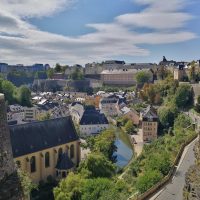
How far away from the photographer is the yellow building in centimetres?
3331

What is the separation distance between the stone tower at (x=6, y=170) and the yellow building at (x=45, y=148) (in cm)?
2439

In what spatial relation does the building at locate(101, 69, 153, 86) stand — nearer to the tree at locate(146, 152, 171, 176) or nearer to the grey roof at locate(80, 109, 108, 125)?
the grey roof at locate(80, 109, 108, 125)

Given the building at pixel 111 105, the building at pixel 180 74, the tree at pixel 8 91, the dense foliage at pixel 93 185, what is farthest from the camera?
the building at pixel 111 105

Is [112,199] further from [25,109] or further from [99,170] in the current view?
[25,109]

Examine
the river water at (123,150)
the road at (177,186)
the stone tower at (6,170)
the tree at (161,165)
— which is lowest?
the river water at (123,150)

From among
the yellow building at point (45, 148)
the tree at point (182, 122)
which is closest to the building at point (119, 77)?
the tree at point (182, 122)

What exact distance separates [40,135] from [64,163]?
3601 millimetres

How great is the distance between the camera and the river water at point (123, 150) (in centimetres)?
4158

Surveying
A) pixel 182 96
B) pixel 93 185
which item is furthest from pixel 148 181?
pixel 182 96

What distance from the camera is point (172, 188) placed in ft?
72.2

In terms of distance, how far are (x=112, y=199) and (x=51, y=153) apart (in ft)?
54.2

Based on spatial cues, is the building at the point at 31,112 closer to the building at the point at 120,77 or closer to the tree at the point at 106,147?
the tree at the point at 106,147

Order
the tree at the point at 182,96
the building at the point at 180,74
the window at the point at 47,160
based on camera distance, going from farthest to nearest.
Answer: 1. the building at the point at 180,74
2. the tree at the point at 182,96
3. the window at the point at 47,160

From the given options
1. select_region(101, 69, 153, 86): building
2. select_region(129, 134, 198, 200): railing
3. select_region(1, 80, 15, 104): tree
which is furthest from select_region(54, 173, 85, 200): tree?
select_region(101, 69, 153, 86): building
